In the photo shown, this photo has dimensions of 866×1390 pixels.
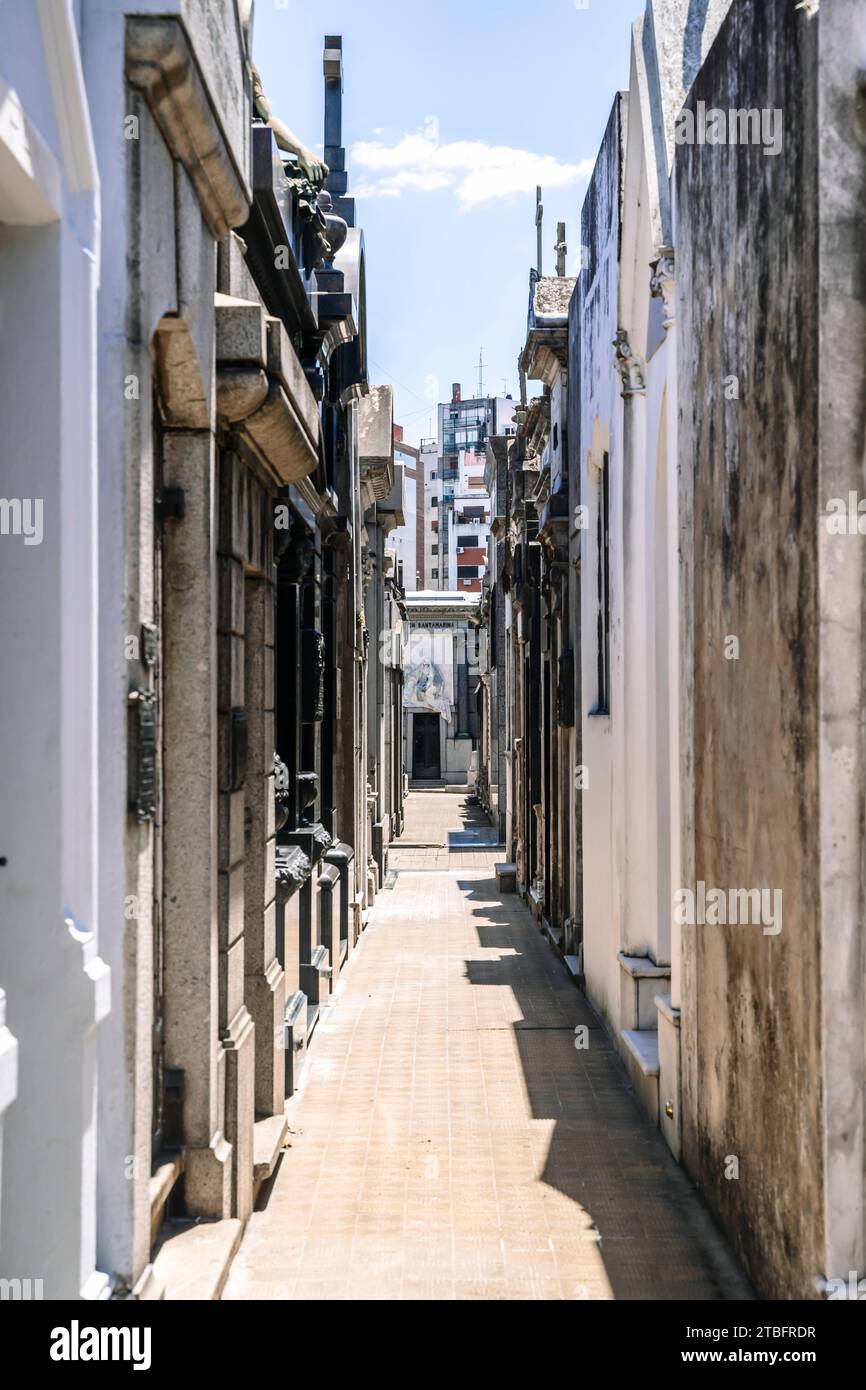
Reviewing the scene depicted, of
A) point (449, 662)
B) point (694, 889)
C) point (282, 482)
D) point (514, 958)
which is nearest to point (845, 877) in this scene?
point (694, 889)

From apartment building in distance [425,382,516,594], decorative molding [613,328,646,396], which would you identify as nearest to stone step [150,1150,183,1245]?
decorative molding [613,328,646,396]

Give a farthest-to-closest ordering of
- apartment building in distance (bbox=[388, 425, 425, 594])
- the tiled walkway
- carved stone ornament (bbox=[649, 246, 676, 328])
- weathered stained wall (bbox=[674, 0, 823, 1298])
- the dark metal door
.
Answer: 1. apartment building in distance (bbox=[388, 425, 425, 594])
2. the dark metal door
3. carved stone ornament (bbox=[649, 246, 676, 328])
4. the tiled walkway
5. weathered stained wall (bbox=[674, 0, 823, 1298])

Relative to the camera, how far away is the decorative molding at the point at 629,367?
9016 mm

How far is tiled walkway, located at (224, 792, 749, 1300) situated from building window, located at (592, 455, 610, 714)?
8.87 feet

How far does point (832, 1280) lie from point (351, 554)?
10.5 metres

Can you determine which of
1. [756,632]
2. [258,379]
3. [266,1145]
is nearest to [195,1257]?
[266,1145]

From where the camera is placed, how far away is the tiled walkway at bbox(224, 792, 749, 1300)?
18.2 feet

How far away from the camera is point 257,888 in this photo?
22.3ft

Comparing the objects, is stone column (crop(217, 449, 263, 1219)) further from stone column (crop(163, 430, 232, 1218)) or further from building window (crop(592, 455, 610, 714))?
building window (crop(592, 455, 610, 714))

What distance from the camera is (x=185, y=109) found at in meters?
4.27

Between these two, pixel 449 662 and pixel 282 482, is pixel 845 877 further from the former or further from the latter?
pixel 449 662

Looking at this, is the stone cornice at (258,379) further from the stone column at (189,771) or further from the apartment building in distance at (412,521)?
the apartment building in distance at (412,521)

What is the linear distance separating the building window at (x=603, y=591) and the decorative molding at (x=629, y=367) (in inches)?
63.3

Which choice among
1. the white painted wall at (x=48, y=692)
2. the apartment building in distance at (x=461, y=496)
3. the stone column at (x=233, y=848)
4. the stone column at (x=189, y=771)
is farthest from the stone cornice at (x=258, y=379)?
the apartment building in distance at (x=461, y=496)
